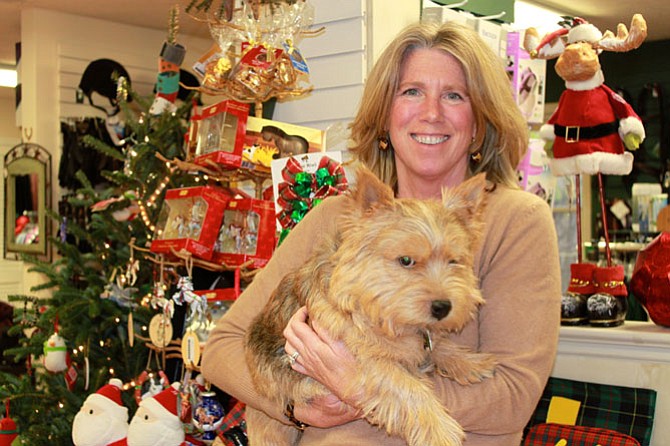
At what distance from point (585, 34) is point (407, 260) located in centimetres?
183

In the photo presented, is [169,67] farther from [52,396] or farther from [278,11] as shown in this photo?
[52,396]

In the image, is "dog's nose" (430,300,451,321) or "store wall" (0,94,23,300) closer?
"dog's nose" (430,300,451,321)

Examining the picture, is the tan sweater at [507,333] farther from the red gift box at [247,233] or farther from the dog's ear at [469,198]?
the red gift box at [247,233]

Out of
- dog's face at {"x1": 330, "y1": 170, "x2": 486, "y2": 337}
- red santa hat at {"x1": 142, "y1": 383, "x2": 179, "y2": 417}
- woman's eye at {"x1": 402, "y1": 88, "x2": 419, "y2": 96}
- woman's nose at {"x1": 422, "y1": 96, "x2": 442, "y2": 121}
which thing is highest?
woman's eye at {"x1": 402, "y1": 88, "x2": 419, "y2": 96}

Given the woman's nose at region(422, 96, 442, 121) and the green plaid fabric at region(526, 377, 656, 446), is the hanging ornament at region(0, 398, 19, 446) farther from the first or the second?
the woman's nose at region(422, 96, 442, 121)

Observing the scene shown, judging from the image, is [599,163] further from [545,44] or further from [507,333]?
[507,333]

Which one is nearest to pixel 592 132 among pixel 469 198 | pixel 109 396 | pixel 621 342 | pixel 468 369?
pixel 621 342

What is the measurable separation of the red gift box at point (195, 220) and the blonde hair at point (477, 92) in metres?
1.06

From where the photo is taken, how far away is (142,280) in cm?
427

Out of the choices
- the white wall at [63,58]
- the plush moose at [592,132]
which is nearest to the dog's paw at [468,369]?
the plush moose at [592,132]

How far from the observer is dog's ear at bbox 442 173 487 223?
171 centimetres

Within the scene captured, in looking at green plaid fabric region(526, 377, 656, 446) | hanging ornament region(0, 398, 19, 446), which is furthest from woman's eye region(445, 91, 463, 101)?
hanging ornament region(0, 398, 19, 446)

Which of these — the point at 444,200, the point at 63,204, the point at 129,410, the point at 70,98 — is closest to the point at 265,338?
the point at 444,200

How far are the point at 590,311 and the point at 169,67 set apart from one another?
2.44 meters
